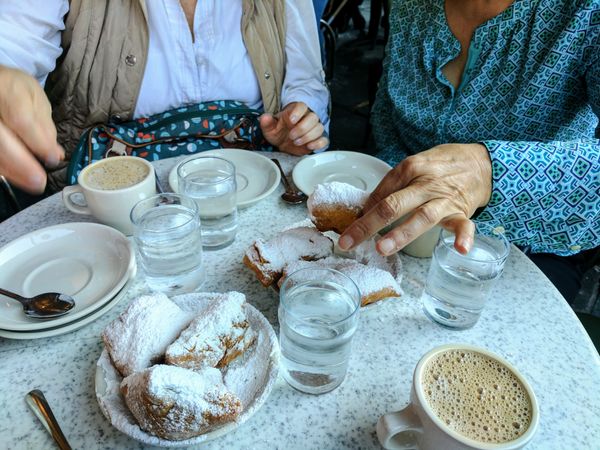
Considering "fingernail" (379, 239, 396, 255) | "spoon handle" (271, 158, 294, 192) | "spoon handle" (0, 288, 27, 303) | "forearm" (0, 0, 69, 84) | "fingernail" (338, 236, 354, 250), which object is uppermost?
"forearm" (0, 0, 69, 84)

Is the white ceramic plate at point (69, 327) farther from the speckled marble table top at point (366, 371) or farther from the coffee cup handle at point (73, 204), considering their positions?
the coffee cup handle at point (73, 204)

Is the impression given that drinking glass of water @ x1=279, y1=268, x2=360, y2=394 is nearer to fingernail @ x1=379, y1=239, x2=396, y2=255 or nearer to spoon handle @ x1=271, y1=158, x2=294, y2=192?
fingernail @ x1=379, y1=239, x2=396, y2=255

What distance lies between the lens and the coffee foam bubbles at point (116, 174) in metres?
1.00

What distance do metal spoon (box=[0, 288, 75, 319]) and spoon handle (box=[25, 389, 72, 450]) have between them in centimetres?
14

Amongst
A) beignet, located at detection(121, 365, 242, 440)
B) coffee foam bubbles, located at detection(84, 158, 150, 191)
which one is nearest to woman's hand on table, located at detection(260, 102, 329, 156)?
coffee foam bubbles, located at detection(84, 158, 150, 191)

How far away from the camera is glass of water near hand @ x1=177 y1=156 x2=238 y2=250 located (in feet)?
3.21

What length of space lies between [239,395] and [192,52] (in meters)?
1.16

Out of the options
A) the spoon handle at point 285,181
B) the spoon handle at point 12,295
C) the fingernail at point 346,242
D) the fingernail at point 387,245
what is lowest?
the spoon handle at point 285,181

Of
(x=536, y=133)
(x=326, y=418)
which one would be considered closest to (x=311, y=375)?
(x=326, y=418)

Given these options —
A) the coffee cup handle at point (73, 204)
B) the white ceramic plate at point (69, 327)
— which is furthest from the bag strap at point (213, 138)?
the white ceramic plate at point (69, 327)

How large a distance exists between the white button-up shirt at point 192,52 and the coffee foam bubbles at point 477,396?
3.69 ft

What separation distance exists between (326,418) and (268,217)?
56 cm

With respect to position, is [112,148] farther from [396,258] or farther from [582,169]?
[582,169]

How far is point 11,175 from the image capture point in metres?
0.68
